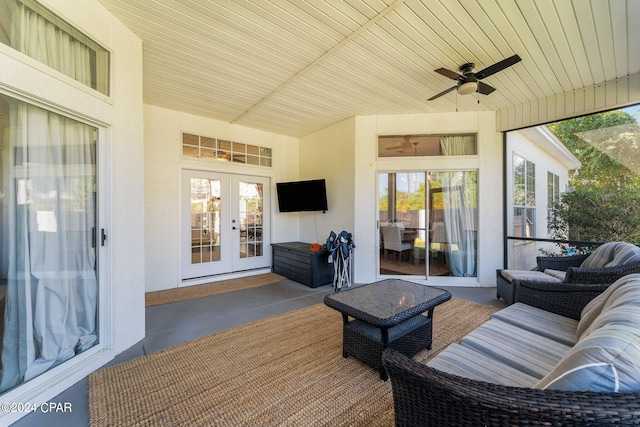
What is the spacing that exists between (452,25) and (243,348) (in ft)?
12.0

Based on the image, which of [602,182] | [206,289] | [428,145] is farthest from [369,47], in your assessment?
[602,182]

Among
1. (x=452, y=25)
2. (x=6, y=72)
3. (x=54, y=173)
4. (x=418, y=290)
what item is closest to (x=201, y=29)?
(x=6, y=72)

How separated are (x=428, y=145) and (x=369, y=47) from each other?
2285 mm

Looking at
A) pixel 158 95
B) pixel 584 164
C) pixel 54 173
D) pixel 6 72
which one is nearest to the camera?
pixel 6 72

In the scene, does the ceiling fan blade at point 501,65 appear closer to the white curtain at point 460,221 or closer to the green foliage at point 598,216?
the white curtain at point 460,221

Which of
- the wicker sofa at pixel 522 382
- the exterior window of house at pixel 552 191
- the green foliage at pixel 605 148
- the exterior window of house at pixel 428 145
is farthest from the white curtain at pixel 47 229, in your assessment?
Answer: the exterior window of house at pixel 552 191

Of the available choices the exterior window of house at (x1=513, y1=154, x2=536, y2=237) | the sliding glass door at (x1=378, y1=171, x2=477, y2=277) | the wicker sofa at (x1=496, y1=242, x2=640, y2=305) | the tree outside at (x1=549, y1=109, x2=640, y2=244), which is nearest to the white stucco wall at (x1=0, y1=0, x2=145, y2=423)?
the sliding glass door at (x1=378, y1=171, x2=477, y2=277)

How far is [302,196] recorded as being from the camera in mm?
5320

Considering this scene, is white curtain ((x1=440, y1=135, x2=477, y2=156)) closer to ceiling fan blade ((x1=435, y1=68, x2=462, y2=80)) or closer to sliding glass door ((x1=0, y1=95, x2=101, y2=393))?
ceiling fan blade ((x1=435, y1=68, x2=462, y2=80))

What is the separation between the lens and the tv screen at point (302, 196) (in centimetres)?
511

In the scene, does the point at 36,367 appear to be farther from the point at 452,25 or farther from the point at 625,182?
the point at 625,182

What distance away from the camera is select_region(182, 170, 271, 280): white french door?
15.4 feet

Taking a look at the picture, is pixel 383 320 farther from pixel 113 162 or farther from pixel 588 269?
pixel 113 162

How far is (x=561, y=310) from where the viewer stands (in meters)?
2.09
